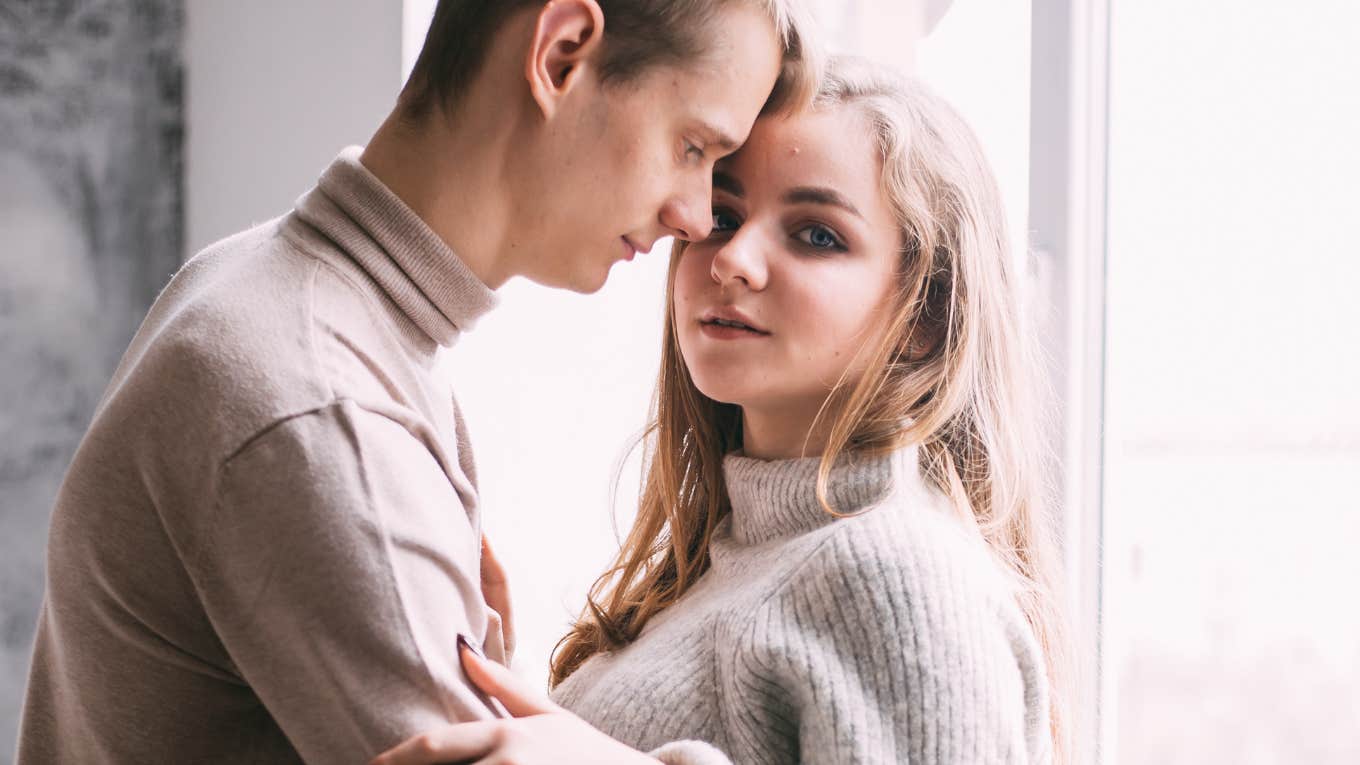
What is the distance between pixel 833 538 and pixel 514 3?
511 millimetres

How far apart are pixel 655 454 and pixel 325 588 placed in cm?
69

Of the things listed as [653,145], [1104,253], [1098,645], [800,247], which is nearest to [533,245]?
[653,145]

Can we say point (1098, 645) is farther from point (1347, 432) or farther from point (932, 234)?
point (932, 234)

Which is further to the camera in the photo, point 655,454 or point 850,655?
point 655,454

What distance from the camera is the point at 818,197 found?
1.13 meters

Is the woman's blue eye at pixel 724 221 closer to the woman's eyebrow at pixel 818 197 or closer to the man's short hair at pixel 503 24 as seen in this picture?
the woman's eyebrow at pixel 818 197

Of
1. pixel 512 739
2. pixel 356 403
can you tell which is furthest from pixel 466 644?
pixel 356 403

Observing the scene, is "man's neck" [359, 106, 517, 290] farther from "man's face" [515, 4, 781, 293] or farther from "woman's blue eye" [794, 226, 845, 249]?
"woman's blue eye" [794, 226, 845, 249]

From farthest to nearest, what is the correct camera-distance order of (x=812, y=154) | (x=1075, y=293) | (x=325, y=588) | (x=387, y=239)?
1. (x=1075, y=293)
2. (x=812, y=154)
3. (x=387, y=239)
4. (x=325, y=588)

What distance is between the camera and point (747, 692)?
40.1 inches

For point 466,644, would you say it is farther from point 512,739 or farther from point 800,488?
point 800,488

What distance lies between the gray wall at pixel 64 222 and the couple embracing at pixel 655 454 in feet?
2.83

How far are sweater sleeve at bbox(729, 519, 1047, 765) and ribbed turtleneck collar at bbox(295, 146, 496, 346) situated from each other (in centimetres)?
38

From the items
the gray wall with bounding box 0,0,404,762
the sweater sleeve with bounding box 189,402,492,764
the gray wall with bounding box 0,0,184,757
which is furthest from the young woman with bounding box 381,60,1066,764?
the gray wall with bounding box 0,0,184,757
